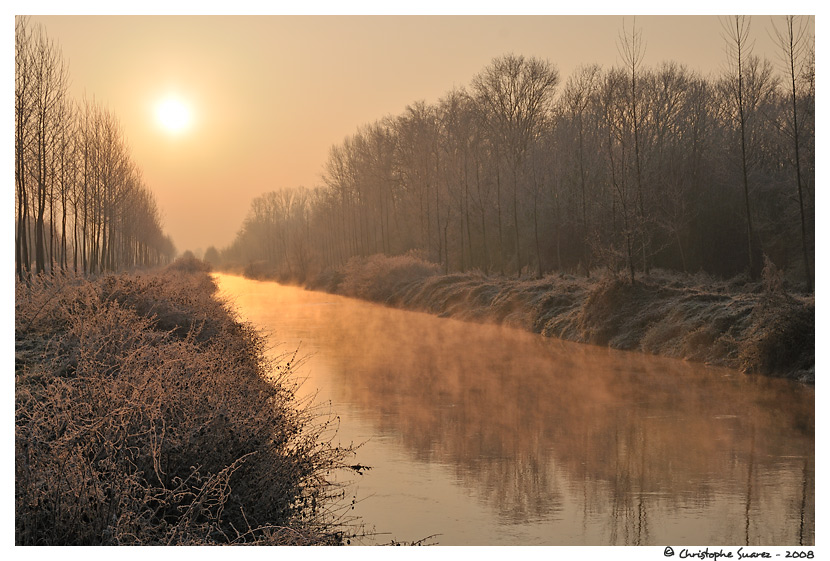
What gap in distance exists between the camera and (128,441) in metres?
7.21

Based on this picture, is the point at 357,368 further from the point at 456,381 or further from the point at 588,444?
the point at 588,444

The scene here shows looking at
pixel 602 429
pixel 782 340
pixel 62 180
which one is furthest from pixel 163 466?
pixel 62 180

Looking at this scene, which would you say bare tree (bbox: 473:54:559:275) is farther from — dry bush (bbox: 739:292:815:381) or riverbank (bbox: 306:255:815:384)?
dry bush (bbox: 739:292:815:381)

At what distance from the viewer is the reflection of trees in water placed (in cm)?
891

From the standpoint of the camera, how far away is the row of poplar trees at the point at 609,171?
34.3 m

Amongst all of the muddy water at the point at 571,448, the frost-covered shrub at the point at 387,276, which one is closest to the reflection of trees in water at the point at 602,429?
the muddy water at the point at 571,448

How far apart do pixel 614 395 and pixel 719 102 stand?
3782 centimetres

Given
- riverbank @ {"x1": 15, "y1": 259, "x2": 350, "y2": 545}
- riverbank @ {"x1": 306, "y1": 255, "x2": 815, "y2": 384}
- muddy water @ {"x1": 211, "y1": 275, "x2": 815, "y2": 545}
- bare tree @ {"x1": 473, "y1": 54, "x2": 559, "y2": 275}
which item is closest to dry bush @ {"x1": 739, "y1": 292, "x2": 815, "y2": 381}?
riverbank @ {"x1": 306, "y1": 255, "x2": 815, "y2": 384}

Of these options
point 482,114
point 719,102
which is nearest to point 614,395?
point 482,114

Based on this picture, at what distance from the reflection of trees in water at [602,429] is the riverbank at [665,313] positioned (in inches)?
32.8

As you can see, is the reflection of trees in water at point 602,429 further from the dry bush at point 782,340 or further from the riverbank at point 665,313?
the riverbank at point 665,313

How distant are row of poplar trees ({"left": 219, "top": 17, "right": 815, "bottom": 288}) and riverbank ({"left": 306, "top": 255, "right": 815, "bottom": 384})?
1.68 m

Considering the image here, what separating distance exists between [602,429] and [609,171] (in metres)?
30.8

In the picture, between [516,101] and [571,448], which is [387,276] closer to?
[516,101]
